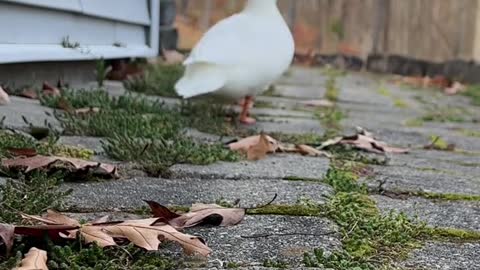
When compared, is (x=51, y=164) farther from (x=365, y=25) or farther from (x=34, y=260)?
(x=365, y=25)

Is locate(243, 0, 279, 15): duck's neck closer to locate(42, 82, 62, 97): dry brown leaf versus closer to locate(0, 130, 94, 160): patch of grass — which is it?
locate(42, 82, 62, 97): dry brown leaf

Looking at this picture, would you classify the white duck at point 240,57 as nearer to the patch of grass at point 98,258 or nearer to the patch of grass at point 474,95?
the patch of grass at point 98,258

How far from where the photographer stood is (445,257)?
44.0 inches

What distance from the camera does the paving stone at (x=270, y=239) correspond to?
41.4 inches

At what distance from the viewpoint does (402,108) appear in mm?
4098

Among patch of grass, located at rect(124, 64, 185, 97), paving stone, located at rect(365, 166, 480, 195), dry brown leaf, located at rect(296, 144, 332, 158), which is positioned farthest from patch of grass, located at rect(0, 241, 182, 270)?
patch of grass, located at rect(124, 64, 185, 97)

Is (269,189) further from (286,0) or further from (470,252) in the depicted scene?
(286,0)

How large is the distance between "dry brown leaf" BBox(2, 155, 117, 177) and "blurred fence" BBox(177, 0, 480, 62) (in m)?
6.55

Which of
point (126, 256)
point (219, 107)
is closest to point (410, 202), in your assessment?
point (126, 256)

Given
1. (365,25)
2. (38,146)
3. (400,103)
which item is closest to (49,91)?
(38,146)

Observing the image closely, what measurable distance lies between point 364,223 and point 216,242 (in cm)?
28

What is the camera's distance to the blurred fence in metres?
7.86

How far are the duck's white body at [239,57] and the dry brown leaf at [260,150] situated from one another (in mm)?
333

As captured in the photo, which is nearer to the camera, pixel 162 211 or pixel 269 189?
pixel 162 211
